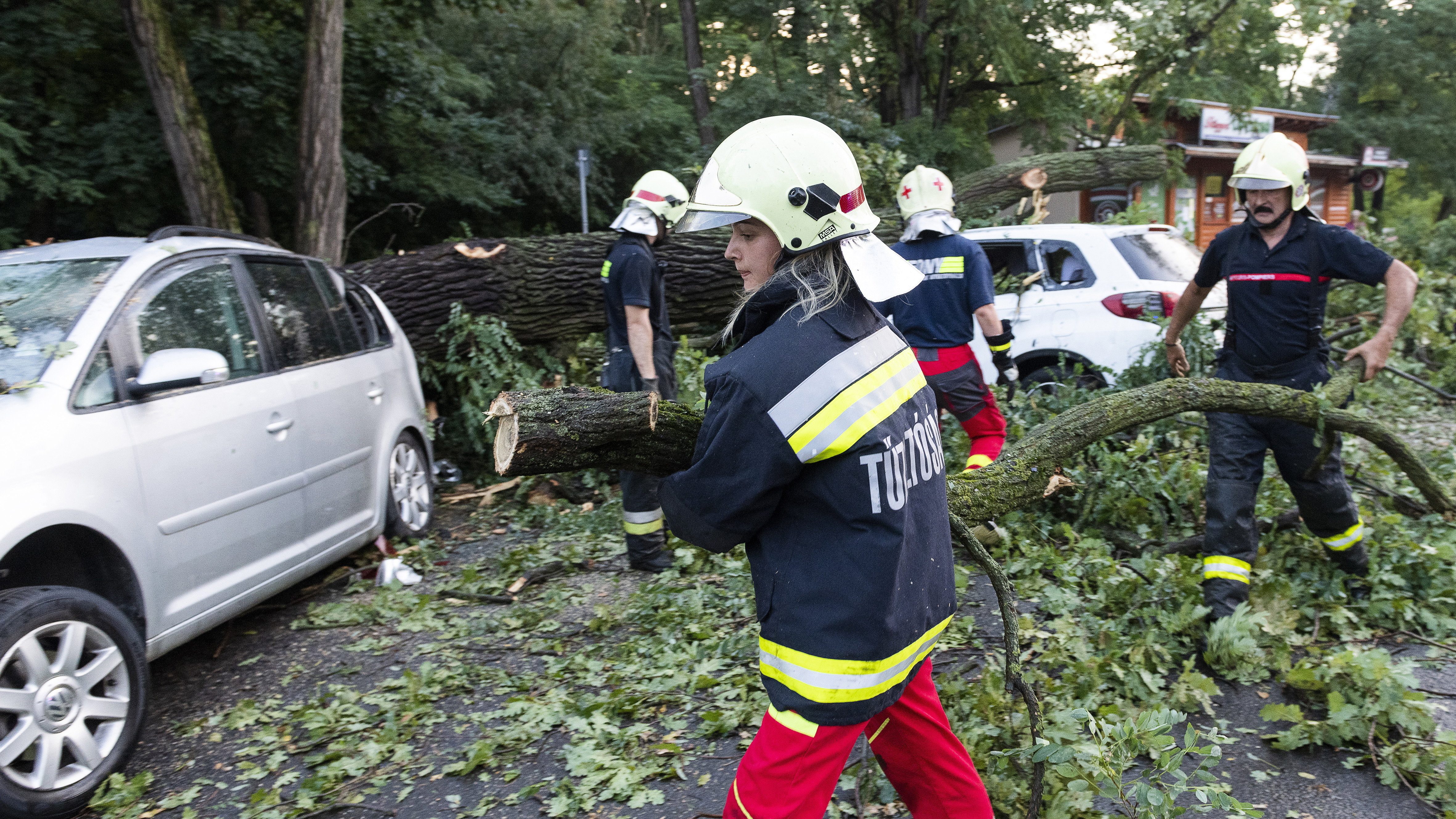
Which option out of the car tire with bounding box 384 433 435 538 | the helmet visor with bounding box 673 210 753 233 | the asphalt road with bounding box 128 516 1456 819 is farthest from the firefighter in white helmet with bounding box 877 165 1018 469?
the helmet visor with bounding box 673 210 753 233

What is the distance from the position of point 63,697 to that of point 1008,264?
254 inches

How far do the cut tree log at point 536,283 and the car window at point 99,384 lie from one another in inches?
139

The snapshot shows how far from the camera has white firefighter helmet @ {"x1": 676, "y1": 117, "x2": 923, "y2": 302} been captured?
198cm

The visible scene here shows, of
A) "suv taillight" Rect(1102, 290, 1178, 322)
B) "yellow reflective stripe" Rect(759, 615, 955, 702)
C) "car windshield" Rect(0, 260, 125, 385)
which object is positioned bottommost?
"suv taillight" Rect(1102, 290, 1178, 322)

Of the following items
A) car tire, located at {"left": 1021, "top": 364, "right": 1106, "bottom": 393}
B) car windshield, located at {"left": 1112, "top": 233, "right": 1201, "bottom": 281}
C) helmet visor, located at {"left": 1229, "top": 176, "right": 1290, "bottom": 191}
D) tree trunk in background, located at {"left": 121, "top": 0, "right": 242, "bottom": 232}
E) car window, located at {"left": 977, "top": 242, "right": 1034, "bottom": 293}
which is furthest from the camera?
tree trunk in background, located at {"left": 121, "top": 0, "right": 242, "bottom": 232}

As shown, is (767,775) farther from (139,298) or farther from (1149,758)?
(139,298)

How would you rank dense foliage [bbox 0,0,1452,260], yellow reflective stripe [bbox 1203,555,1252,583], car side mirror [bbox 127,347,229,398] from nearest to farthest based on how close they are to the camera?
car side mirror [bbox 127,347,229,398]
yellow reflective stripe [bbox 1203,555,1252,583]
dense foliage [bbox 0,0,1452,260]

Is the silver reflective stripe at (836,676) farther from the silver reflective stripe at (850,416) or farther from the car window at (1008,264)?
the car window at (1008,264)

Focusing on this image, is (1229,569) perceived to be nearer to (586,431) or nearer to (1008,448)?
(1008,448)

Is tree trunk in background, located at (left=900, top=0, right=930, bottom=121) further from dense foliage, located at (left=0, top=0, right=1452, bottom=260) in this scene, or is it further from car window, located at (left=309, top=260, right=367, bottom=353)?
car window, located at (left=309, top=260, right=367, bottom=353)

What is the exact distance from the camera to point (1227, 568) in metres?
3.92

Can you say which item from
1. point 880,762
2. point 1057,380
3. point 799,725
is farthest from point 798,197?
point 1057,380

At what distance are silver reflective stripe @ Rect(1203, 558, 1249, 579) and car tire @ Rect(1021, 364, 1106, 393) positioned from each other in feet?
7.64

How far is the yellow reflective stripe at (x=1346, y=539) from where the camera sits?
4.18 metres
